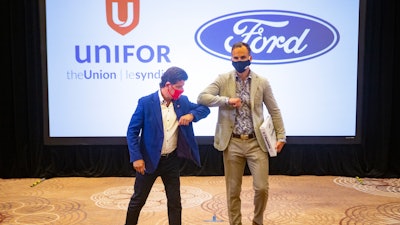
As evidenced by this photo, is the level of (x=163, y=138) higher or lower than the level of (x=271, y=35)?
lower

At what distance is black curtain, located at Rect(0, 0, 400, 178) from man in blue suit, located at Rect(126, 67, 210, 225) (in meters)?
2.78

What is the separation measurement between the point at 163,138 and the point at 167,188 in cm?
37

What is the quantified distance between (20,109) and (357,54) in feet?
14.7

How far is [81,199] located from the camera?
4734mm

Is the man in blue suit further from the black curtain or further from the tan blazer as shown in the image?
the black curtain

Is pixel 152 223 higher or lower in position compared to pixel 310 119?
lower

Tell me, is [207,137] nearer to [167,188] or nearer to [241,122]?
[241,122]

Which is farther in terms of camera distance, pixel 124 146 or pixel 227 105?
pixel 124 146

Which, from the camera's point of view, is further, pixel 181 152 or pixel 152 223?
pixel 152 223

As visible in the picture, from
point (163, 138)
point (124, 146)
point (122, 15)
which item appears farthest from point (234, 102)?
point (124, 146)

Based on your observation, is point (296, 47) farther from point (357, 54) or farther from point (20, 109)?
point (20, 109)

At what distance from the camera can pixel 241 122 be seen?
3.28m

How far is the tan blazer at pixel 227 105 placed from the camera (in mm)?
3250

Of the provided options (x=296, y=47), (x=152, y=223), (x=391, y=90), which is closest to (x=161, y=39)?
(x=296, y=47)
